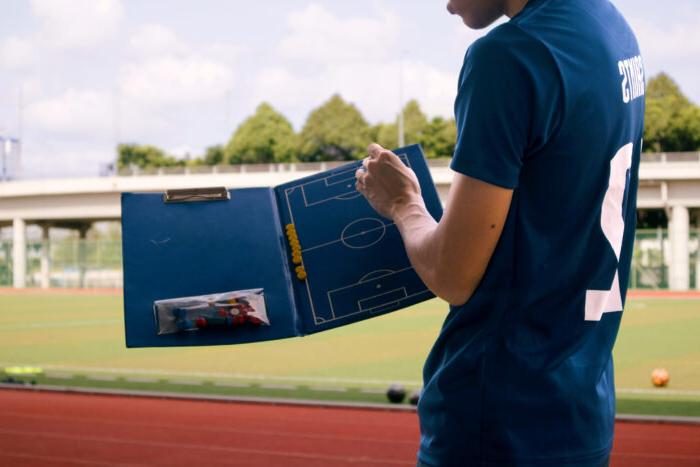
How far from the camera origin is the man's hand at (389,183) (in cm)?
156

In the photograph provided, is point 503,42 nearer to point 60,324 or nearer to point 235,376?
point 235,376

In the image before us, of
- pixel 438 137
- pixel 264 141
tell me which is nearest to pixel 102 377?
pixel 438 137

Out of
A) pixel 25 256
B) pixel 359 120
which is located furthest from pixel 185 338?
pixel 359 120

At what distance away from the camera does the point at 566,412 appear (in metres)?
1.36

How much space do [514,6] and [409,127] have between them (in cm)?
6409

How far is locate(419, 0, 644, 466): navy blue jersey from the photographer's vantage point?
4.21 feet

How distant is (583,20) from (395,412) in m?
7.26

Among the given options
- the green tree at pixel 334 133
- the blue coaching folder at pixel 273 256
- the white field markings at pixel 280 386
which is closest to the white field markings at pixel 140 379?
the white field markings at pixel 280 386

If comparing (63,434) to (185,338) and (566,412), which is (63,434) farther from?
(566,412)

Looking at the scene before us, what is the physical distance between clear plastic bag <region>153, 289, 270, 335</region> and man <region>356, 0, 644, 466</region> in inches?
20.3

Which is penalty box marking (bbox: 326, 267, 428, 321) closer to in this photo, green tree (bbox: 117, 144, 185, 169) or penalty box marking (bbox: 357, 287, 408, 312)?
penalty box marking (bbox: 357, 287, 408, 312)

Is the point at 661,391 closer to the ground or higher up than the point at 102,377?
closer to the ground

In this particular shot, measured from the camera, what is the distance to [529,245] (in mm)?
1345

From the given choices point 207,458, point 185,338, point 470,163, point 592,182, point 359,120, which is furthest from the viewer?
point 359,120
